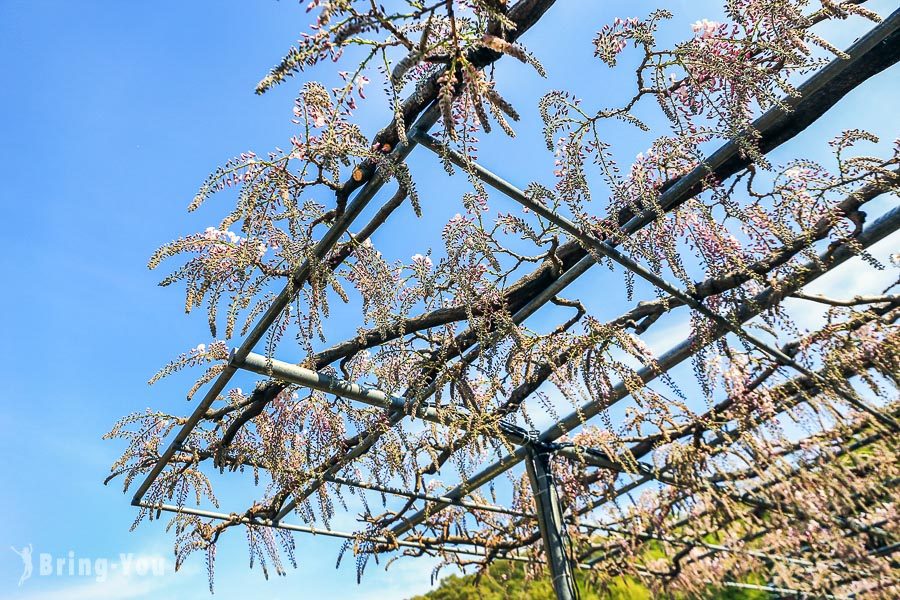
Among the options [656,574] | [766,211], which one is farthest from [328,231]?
[656,574]

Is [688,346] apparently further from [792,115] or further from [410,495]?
[410,495]

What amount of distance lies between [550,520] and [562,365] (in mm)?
870

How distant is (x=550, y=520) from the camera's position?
287cm

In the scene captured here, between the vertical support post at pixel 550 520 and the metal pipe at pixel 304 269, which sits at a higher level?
the metal pipe at pixel 304 269

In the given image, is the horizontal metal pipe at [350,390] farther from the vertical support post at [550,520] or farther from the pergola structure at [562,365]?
the vertical support post at [550,520]

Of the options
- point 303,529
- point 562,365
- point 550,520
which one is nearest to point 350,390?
point 562,365

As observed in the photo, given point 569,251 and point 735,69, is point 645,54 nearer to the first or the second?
point 735,69

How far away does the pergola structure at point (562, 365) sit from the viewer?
1584 millimetres

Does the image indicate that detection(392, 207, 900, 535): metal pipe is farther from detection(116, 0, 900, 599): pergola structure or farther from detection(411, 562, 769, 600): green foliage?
detection(411, 562, 769, 600): green foliage

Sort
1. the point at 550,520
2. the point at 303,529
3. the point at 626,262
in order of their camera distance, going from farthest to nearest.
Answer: the point at 303,529 → the point at 550,520 → the point at 626,262

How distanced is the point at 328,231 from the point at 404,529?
3346mm

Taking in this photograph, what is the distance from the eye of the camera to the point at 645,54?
153 cm

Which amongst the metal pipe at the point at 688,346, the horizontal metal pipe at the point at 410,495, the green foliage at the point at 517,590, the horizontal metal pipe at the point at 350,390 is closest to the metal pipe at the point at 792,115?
the metal pipe at the point at 688,346

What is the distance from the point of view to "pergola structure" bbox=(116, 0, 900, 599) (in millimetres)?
1584
